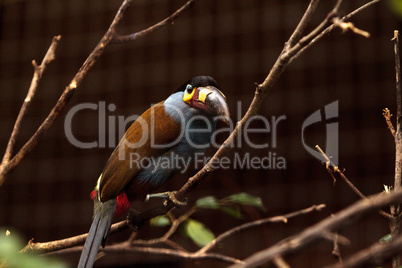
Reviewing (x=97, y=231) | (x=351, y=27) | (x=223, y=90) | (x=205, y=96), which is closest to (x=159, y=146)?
(x=205, y=96)

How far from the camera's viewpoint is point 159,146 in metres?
1.48

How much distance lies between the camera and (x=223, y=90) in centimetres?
258

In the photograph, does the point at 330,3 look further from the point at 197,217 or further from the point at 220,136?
the point at 197,217

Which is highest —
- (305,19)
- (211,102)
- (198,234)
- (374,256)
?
(305,19)

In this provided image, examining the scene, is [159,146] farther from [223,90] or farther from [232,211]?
[223,90]

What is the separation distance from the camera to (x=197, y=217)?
2625 mm

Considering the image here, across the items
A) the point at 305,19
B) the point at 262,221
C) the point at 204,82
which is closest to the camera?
the point at 305,19

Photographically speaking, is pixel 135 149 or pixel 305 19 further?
pixel 135 149

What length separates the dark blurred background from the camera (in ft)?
8.30

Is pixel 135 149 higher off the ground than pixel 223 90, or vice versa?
pixel 223 90

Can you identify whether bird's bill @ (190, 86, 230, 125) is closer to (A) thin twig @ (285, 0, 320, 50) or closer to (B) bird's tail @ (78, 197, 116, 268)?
(B) bird's tail @ (78, 197, 116, 268)

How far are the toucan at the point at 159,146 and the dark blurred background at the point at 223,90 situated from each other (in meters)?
0.97

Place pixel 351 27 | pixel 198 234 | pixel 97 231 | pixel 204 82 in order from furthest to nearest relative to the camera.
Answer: pixel 204 82 < pixel 198 234 < pixel 97 231 < pixel 351 27

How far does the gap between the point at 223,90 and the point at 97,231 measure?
1444 millimetres
